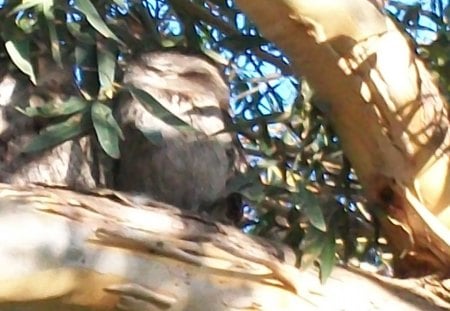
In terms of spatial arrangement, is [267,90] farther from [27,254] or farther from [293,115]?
[27,254]

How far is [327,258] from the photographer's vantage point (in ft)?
3.11

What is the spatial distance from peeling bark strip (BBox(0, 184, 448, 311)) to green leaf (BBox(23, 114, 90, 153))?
0.09 metres

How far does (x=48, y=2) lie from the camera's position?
104 centimetres

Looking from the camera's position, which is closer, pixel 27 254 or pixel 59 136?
pixel 27 254

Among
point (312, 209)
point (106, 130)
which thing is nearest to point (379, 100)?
point (312, 209)

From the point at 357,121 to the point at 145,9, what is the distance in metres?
0.39

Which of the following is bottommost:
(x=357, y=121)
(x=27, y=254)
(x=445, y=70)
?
(x=27, y=254)

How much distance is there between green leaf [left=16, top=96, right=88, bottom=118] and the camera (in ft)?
3.35

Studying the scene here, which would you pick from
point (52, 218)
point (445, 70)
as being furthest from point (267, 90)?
point (52, 218)

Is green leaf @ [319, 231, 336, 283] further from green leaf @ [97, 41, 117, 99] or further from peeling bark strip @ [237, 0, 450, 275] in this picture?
green leaf @ [97, 41, 117, 99]

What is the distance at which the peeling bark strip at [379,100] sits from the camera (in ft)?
3.02

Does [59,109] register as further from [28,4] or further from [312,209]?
[312,209]

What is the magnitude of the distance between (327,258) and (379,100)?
0.15 metres

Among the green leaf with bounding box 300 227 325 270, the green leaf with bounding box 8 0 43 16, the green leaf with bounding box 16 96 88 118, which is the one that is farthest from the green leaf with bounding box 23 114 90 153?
the green leaf with bounding box 300 227 325 270
